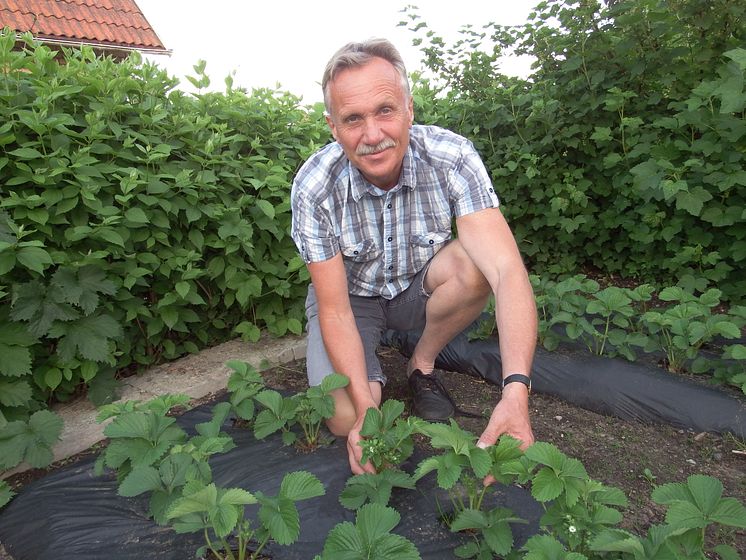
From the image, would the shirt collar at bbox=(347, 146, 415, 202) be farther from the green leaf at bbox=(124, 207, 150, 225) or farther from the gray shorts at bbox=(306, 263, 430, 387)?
the green leaf at bbox=(124, 207, 150, 225)

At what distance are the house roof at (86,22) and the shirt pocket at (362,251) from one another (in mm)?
6749

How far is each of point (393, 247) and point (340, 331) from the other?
0.52 meters

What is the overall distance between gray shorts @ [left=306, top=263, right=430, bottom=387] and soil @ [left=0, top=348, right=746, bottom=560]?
35 cm

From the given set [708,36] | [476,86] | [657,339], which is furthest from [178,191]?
[708,36]

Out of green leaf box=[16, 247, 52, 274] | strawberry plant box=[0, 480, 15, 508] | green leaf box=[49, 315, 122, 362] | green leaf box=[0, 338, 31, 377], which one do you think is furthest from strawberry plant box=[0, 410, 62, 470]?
green leaf box=[16, 247, 52, 274]

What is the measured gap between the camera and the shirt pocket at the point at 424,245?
2.42 m

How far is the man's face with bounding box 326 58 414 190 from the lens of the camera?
6.26ft

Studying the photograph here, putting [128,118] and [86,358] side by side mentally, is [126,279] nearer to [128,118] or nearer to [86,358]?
[86,358]

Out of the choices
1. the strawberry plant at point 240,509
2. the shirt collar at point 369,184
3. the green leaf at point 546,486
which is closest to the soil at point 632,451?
the green leaf at point 546,486

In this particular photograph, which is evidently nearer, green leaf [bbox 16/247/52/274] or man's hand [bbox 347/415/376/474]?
man's hand [bbox 347/415/376/474]

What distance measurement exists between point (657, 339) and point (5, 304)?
284cm

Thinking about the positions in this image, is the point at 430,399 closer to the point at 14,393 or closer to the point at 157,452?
the point at 157,452

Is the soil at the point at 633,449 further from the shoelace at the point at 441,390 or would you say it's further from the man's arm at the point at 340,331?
the man's arm at the point at 340,331

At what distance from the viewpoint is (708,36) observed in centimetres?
328
